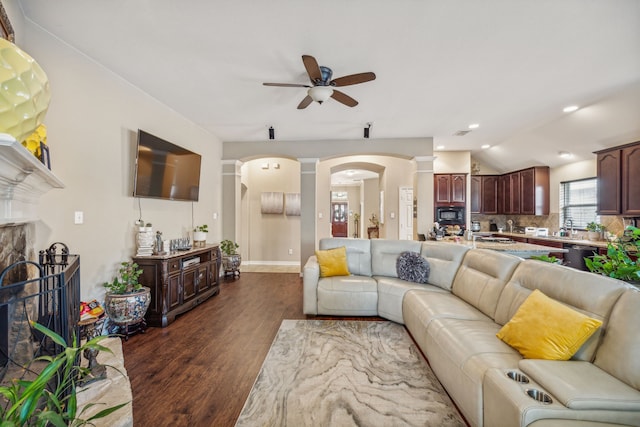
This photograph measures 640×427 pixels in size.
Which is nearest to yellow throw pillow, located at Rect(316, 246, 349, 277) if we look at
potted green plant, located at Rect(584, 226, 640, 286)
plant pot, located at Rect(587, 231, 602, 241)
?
potted green plant, located at Rect(584, 226, 640, 286)

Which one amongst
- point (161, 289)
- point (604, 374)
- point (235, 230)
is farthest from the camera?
point (235, 230)

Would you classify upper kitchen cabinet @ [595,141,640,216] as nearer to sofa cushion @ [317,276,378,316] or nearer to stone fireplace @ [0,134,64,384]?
sofa cushion @ [317,276,378,316]

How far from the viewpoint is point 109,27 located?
2.29 metres

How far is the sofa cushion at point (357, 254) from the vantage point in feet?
12.6

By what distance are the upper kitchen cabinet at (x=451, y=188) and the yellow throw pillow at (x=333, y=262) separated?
389 cm

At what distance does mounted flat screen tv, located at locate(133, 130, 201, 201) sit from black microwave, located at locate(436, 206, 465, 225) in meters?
5.34

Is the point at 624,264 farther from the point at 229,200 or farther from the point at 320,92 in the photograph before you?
the point at 229,200

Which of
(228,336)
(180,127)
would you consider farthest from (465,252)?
(180,127)

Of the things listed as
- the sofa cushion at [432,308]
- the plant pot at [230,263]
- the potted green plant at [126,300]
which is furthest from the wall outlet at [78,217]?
the sofa cushion at [432,308]

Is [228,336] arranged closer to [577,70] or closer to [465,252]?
[465,252]

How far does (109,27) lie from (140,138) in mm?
1172

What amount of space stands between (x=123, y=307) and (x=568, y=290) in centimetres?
359

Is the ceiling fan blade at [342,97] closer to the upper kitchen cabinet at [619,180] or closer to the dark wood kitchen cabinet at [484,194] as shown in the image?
the upper kitchen cabinet at [619,180]

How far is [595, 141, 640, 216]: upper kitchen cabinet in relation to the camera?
3953 mm
